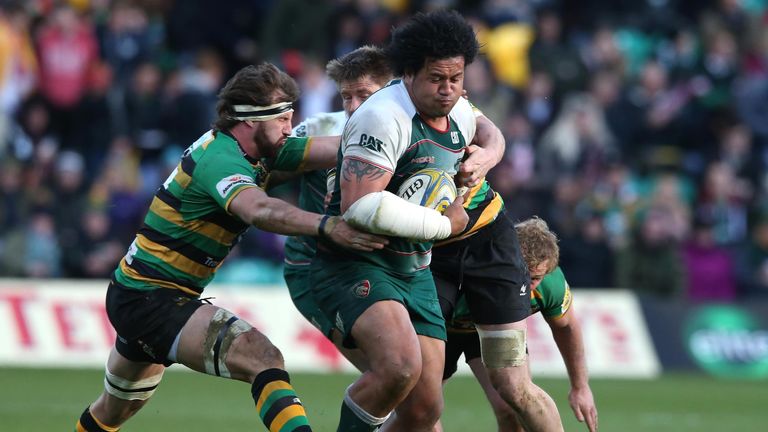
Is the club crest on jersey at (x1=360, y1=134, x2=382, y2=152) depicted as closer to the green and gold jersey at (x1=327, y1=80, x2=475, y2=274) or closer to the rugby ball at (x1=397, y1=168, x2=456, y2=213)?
the green and gold jersey at (x1=327, y1=80, x2=475, y2=274)

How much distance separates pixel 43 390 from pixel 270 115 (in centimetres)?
643

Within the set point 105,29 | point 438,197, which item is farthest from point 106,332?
point 438,197

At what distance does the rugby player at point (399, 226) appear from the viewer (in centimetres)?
718

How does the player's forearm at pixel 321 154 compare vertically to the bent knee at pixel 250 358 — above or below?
above

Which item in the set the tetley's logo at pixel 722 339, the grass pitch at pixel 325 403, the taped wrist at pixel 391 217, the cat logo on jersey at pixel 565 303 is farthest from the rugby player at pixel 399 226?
Answer: the tetley's logo at pixel 722 339

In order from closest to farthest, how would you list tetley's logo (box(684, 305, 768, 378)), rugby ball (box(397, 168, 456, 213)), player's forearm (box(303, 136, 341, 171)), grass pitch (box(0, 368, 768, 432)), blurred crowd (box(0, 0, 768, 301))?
rugby ball (box(397, 168, 456, 213))
player's forearm (box(303, 136, 341, 171))
grass pitch (box(0, 368, 768, 432))
tetley's logo (box(684, 305, 768, 378))
blurred crowd (box(0, 0, 768, 301))

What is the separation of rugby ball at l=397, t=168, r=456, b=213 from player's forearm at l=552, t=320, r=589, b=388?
1388 millimetres

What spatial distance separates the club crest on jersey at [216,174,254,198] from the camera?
288 inches

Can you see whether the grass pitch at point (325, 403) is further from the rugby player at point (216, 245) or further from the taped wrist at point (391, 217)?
the taped wrist at point (391, 217)

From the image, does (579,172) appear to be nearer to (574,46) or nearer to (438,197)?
(574,46)

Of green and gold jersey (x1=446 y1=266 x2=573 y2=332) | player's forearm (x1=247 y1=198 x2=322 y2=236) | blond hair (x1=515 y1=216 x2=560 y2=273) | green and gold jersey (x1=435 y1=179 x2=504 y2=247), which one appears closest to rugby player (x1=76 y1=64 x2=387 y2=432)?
player's forearm (x1=247 y1=198 x2=322 y2=236)

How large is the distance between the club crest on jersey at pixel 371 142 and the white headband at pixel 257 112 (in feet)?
2.42

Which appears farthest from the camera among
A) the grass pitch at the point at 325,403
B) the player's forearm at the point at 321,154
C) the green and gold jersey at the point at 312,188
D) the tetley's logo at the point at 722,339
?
the tetley's logo at the point at 722,339

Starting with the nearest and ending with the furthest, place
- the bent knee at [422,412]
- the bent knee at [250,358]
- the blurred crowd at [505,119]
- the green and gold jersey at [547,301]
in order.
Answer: the bent knee at [250,358], the bent knee at [422,412], the green and gold jersey at [547,301], the blurred crowd at [505,119]
